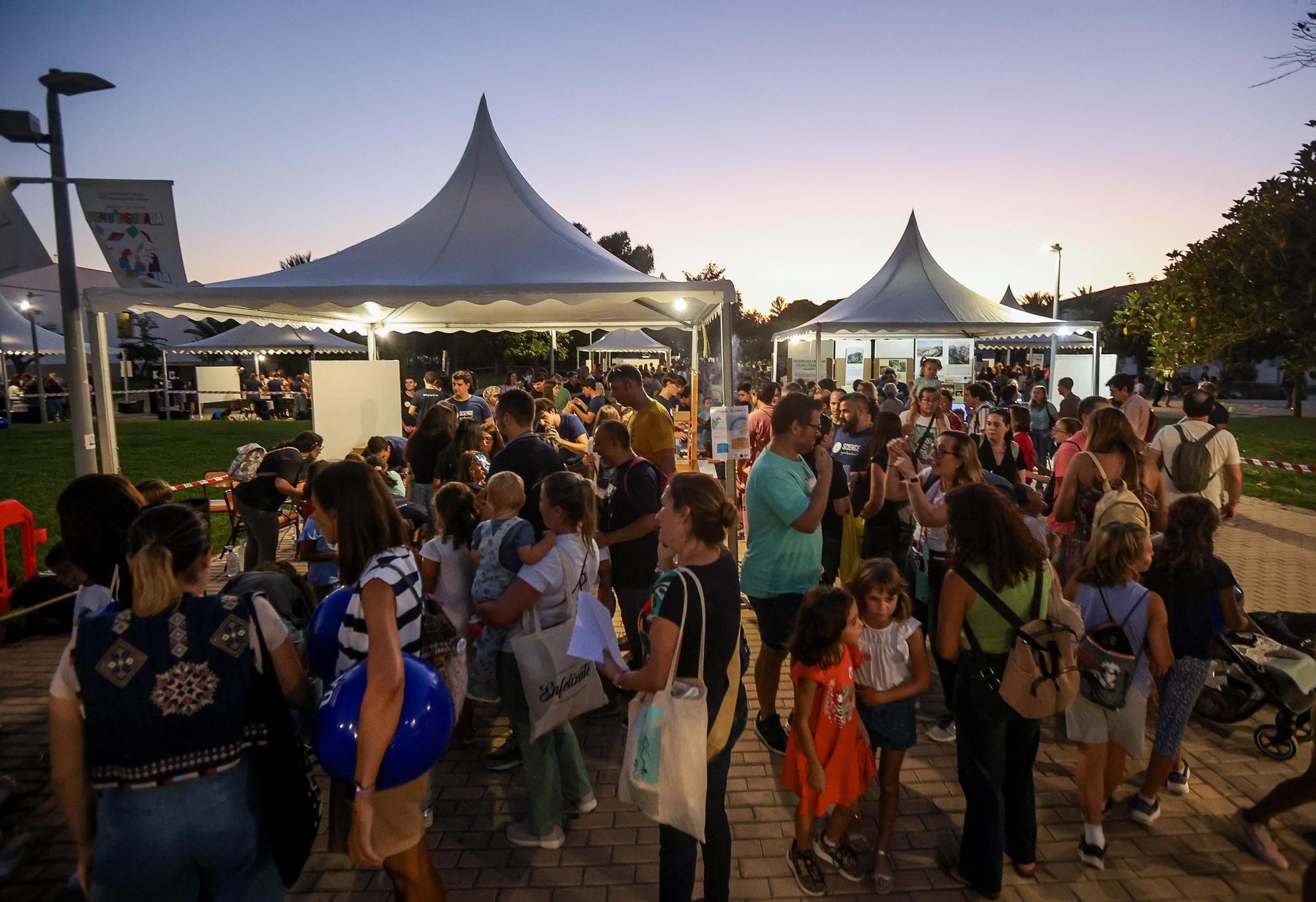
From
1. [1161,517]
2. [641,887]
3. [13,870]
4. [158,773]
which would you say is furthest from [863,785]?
[13,870]

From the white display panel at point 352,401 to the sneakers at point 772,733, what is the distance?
7.24 metres

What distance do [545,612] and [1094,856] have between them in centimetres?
253

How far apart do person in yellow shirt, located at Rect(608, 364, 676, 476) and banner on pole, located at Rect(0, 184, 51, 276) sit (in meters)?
3.94

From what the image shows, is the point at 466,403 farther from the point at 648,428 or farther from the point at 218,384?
the point at 218,384

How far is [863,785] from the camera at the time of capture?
2945mm

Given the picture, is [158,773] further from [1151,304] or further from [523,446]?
[1151,304]

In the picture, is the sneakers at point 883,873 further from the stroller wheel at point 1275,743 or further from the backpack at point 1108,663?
the stroller wheel at point 1275,743

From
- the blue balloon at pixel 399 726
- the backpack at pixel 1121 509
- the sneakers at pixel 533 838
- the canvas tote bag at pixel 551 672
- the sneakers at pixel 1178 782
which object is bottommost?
the sneakers at pixel 1178 782

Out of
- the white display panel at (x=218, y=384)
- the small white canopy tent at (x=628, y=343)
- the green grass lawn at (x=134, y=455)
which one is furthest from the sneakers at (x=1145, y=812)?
the white display panel at (x=218, y=384)

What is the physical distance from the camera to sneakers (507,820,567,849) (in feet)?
10.6

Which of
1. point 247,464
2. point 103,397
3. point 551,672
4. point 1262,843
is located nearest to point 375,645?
point 551,672

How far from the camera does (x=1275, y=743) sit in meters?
4.02

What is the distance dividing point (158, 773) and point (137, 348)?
146ft

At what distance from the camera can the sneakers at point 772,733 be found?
4086 mm
